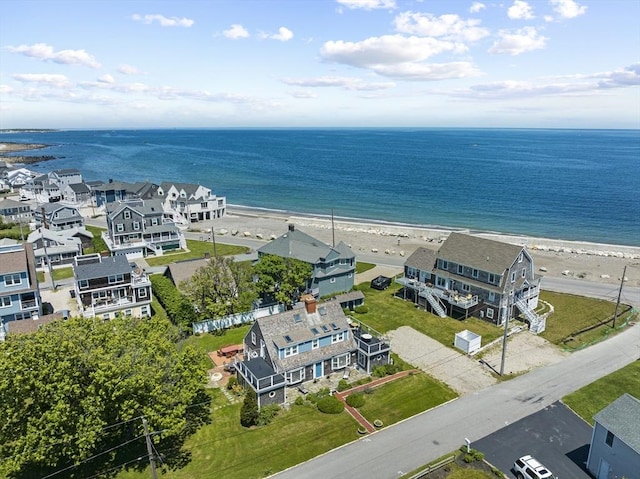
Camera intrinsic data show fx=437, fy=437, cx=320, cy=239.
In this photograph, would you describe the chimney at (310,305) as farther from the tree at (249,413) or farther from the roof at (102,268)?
the roof at (102,268)

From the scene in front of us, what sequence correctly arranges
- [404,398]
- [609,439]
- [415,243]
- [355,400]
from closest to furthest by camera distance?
[609,439] → [355,400] → [404,398] → [415,243]

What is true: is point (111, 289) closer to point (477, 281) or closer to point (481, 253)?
point (477, 281)

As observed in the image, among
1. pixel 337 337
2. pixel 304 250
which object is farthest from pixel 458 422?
pixel 304 250

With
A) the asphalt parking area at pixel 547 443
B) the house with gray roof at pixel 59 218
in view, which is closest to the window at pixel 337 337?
the asphalt parking area at pixel 547 443

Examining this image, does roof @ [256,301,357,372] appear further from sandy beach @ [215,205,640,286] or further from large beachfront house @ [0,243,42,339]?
sandy beach @ [215,205,640,286]

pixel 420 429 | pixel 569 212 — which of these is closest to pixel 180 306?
pixel 420 429

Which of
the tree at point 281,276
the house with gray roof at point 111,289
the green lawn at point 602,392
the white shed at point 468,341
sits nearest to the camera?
the green lawn at point 602,392

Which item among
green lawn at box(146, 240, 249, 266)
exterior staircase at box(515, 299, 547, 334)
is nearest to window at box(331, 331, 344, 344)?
exterior staircase at box(515, 299, 547, 334)
